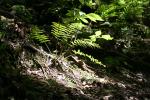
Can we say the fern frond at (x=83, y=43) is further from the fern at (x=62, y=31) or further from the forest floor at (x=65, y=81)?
the forest floor at (x=65, y=81)

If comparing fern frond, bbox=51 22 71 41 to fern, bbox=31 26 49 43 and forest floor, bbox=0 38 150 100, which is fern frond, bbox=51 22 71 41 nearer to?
fern, bbox=31 26 49 43

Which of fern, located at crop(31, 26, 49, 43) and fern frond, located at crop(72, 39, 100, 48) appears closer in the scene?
fern, located at crop(31, 26, 49, 43)

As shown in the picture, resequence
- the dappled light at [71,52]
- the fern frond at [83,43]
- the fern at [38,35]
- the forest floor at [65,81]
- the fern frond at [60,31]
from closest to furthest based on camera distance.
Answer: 1. the forest floor at [65,81]
2. the dappled light at [71,52]
3. the fern at [38,35]
4. the fern frond at [60,31]
5. the fern frond at [83,43]

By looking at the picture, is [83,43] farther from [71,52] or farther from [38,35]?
[38,35]

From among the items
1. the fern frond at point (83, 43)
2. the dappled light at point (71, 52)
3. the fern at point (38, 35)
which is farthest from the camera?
the fern frond at point (83, 43)

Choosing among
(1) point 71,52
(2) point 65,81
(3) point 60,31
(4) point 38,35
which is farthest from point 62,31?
(2) point 65,81

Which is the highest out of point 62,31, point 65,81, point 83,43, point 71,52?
point 62,31

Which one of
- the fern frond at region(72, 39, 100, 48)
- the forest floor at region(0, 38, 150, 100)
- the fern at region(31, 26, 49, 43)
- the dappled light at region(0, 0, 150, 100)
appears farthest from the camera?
the fern frond at region(72, 39, 100, 48)

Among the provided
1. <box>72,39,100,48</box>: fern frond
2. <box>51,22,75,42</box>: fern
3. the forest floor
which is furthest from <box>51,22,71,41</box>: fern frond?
the forest floor

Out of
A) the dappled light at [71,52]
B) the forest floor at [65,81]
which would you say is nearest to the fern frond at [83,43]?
the dappled light at [71,52]

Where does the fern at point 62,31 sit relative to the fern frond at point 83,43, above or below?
above

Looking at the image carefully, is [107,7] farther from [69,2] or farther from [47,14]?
[47,14]

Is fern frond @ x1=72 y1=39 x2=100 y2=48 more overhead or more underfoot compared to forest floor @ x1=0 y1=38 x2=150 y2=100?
more overhead

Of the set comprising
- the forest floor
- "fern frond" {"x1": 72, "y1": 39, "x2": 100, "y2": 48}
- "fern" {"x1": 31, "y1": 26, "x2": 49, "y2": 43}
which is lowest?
the forest floor
